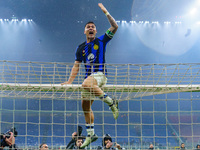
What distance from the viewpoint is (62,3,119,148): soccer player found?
1331 mm

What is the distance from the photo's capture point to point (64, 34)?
6934mm

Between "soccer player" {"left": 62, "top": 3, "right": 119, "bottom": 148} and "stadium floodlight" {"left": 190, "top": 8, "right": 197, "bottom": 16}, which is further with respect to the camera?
Answer: "stadium floodlight" {"left": 190, "top": 8, "right": 197, "bottom": 16}

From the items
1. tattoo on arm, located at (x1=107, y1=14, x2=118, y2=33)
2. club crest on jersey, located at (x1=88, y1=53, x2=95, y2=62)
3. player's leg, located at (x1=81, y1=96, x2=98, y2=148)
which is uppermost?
tattoo on arm, located at (x1=107, y1=14, x2=118, y2=33)

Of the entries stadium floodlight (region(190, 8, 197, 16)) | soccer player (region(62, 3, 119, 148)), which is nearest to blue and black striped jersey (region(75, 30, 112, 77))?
soccer player (region(62, 3, 119, 148))

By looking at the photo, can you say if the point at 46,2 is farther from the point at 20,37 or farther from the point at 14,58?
the point at 14,58

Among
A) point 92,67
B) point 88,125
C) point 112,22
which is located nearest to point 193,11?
point 112,22

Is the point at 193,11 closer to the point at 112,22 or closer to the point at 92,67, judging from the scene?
the point at 112,22

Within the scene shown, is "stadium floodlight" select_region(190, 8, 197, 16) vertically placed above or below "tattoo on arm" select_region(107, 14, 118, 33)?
above

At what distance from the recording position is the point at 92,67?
1.48m

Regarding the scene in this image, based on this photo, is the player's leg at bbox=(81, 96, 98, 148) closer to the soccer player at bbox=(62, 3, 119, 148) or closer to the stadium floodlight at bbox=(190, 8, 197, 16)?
the soccer player at bbox=(62, 3, 119, 148)

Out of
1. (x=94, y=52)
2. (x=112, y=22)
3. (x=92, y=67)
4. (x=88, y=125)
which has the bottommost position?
(x=88, y=125)

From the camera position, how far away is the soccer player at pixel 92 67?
1.33 meters

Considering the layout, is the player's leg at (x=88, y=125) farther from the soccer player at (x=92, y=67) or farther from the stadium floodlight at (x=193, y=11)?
the stadium floodlight at (x=193, y=11)

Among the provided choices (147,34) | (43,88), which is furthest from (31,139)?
(43,88)
